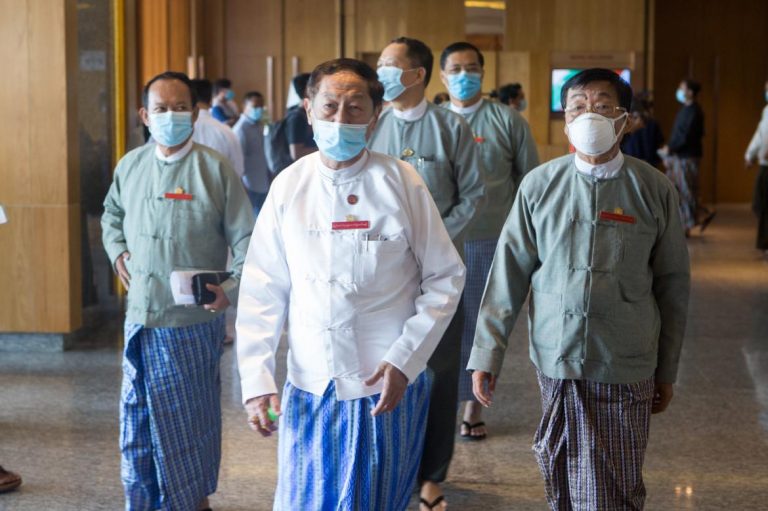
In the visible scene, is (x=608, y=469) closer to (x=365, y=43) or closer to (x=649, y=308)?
(x=649, y=308)

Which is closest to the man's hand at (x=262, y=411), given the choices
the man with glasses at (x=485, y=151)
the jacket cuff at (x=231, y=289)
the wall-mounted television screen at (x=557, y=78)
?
the jacket cuff at (x=231, y=289)

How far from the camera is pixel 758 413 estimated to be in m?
6.11

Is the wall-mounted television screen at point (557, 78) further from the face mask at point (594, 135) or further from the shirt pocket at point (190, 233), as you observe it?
the face mask at point (594, 135)

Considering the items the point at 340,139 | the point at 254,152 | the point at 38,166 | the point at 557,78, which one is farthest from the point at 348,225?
the point at 557,78

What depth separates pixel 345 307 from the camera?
3.02 meters

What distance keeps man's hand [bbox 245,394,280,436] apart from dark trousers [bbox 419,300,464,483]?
1691mm

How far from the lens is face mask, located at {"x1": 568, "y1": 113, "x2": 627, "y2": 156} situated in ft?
10.8

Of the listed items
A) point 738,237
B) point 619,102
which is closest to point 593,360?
point 619,102

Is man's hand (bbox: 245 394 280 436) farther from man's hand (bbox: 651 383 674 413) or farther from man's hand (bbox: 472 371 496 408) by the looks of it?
man's hand (bbox: 651 383 674 413)

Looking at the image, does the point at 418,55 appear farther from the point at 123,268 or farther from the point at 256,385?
the point at 256,385

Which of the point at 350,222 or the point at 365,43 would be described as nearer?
the point at 350,222

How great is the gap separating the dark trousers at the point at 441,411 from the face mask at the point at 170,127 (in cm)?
127

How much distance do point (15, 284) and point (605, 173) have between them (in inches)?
205

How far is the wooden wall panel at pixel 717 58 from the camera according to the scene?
783 inches
